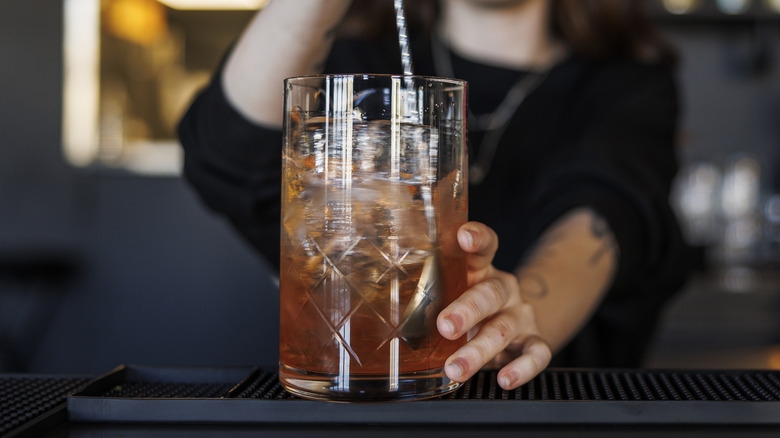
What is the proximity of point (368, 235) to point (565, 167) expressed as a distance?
78 centimetres

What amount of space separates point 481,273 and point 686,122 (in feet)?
11.0

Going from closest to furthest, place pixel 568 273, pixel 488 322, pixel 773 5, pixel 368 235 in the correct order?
1. pixel 368 235
2. pixel 488 322
3. pixel 568 273
4. pixel 773 5

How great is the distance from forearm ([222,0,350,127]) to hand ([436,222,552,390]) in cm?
40

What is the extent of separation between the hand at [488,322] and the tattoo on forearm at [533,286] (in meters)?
0.25

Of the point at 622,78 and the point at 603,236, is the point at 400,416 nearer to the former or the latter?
the point at 603,236

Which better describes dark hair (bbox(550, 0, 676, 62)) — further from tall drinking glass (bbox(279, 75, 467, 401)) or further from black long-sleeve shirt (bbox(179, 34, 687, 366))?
tall drinking glass (bbox(279, 75, 467, 401))

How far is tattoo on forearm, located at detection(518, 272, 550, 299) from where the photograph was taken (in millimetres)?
1002

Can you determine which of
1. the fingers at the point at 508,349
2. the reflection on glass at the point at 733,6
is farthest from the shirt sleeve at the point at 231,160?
the reflection on glass at the point at 733,6

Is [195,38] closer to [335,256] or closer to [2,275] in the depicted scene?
[2,275]

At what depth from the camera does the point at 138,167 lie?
11.8 feet

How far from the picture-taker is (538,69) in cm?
177

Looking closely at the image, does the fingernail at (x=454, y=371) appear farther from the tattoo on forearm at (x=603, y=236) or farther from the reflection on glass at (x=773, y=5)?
the reflection on glass at (x=773, y=5)

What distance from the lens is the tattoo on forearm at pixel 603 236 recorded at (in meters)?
1.16

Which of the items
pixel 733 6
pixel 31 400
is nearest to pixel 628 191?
pixel 31 400
